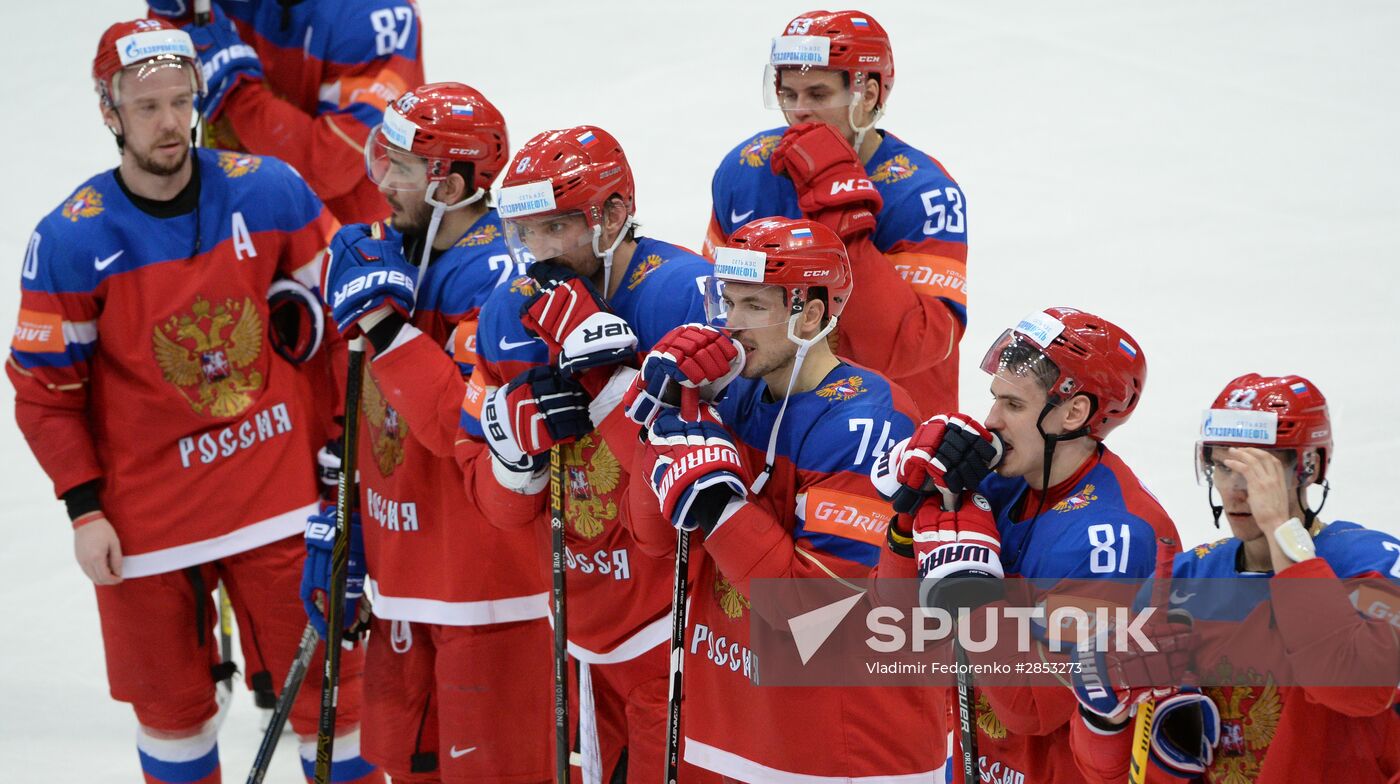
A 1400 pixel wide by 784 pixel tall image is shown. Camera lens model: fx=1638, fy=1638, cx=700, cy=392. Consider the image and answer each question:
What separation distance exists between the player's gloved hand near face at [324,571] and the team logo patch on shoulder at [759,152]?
1240 millimetres

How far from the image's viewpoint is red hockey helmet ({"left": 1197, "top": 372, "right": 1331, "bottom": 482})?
8.66 feet

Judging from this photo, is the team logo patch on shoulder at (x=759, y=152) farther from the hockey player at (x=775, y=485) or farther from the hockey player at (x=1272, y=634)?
the hockey player at (x=1272, y=634)

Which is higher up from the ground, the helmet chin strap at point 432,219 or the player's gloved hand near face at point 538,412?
the helmet chin strap at point 432,219

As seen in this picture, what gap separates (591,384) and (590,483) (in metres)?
0.25

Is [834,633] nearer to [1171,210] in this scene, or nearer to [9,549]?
[9,549]

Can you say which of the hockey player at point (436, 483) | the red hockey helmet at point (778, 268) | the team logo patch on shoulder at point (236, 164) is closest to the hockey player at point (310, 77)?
the team logo patch on shoulder at point (236, 164)

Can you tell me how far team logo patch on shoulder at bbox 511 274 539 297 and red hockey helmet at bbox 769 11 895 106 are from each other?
3.04 ft

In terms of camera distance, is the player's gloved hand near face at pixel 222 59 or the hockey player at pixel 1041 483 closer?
the hockey player at pixel 1041 483

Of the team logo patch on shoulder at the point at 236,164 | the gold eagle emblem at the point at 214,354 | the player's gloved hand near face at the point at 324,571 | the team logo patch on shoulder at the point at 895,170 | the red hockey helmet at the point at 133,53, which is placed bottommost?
the player's gloved hand near face at the point at 324,571

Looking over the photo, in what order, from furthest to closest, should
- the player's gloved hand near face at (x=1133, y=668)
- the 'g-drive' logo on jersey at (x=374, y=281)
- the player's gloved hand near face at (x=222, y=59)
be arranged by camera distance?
the player's gloved hand near face at (x=222, y=59), the 'g-drive' logo on jersey at (x=374, y=281), the player's gloved hand near face at (x=1133, y=668)

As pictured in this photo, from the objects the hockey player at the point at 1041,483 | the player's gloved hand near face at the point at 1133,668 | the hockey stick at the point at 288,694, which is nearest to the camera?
the player's gloved hand near face at the point at 1133,668

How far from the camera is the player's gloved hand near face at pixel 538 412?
3.02 meters

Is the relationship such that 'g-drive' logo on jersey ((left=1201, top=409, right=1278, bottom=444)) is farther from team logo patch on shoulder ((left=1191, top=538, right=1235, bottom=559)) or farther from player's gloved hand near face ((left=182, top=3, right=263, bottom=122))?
player's gloved hand near face ((left=182, top=3, right=263, bottom=122))

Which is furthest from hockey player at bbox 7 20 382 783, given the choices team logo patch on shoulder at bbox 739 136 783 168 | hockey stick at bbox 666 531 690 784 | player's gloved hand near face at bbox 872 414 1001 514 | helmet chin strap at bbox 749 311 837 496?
player's gloved hand near face at bbox 872 414 1001 514
